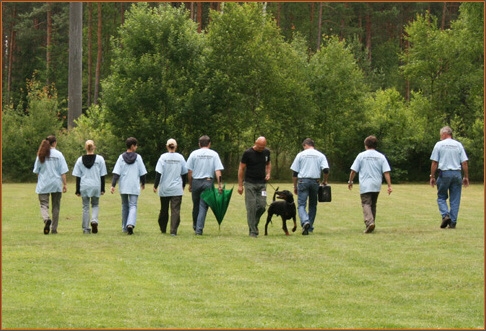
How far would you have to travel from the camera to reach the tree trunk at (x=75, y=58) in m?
52.3

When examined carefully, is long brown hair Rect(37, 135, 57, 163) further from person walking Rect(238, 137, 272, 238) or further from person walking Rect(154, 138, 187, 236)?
person walking Rect(238, 137, 272, 238)

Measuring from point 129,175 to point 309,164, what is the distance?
3741 millimetres

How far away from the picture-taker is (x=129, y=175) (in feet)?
68.3

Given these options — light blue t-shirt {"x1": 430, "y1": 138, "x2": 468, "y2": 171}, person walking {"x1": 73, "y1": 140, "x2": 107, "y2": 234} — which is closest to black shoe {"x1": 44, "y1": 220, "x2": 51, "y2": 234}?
person walking {"x1": 73, "y1": 140, "x2": 107, "y2": 234}

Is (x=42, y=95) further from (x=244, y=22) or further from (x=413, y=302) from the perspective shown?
(x=413, y=302)

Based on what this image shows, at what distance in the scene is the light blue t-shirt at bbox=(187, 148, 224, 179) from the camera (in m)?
20.5

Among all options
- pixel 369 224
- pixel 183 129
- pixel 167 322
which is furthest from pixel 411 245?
pixel 183 129

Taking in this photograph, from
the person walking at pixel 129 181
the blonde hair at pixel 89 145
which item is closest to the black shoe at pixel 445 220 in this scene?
the person walking at pixel 129 181

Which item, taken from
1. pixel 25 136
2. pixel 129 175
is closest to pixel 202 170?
pixel 129 175

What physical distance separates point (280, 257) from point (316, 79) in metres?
39.4

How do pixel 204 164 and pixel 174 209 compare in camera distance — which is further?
pixel 174 209

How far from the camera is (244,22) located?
53.2m

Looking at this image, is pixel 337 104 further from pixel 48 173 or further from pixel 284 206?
pixel 48 173

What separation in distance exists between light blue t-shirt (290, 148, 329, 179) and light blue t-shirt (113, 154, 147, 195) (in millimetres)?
3227
